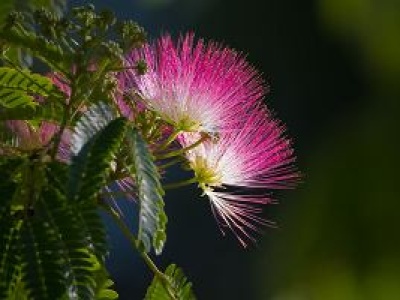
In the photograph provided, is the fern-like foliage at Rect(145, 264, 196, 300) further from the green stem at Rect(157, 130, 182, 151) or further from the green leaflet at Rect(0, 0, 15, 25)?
the green leaflet at Rect(0, 0, 15, 25)

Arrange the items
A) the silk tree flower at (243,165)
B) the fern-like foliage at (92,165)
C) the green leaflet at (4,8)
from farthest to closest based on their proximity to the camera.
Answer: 1. the silk tree flower at (243,165)
2. the green leaflet at (4,8)
3. the fern-like foliage at (92,165)

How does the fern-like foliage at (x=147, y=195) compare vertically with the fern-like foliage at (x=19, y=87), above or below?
below

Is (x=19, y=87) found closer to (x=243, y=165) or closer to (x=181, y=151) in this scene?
(x=181, y=151)

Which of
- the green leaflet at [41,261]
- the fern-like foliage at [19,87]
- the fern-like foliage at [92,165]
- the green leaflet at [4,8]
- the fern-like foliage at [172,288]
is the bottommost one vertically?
the fern-like foliage at [172,288]

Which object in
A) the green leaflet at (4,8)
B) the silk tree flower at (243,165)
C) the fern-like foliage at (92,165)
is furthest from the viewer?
the silk tree flower at (243,165)

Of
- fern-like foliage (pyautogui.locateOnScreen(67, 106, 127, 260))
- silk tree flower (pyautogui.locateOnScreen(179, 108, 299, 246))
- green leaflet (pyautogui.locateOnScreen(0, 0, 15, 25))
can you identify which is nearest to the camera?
fern-like foliage (pyautogui.locateOnScreen(67, 106, 127, 260))

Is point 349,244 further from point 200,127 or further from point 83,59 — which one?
point 200,127

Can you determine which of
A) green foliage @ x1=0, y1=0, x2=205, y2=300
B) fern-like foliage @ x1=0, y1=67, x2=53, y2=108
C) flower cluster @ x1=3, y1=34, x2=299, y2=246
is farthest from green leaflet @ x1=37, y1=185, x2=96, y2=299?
fern-like foliage @ x1=0, y1=67, x2=53, y2=108

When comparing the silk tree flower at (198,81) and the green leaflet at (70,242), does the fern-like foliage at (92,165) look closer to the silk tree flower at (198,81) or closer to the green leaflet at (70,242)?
the green leaflet at (70,242)

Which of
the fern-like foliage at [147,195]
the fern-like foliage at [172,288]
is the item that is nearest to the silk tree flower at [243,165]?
the fern-like foliage at [172,288]
